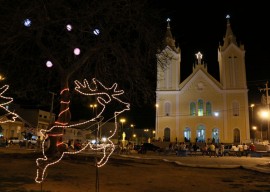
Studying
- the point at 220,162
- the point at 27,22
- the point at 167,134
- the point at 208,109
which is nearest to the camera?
the point at 27,22

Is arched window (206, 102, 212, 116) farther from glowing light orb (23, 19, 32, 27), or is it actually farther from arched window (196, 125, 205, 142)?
glowing light orb (23, 19, 32, 27)

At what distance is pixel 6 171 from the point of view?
514 inches

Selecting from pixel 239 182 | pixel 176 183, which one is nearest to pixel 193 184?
pixel 176 183

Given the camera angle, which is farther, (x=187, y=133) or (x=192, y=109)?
(x=192, y=109)

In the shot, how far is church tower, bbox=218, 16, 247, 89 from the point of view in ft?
185

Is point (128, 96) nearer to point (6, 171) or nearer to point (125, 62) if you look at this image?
point (125, 62)

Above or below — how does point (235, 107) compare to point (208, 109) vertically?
above

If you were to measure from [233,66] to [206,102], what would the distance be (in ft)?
25.5

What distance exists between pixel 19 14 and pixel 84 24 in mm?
4430

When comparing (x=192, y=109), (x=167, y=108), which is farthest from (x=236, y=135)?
(x=167, y=108)

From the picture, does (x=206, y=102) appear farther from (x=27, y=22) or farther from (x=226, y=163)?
(x=27, y=22)

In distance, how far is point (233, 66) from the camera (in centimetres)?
5675

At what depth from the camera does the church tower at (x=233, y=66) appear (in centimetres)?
5641

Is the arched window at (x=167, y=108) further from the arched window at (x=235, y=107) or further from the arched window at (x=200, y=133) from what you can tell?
the arched window at (x=235, y=107)
